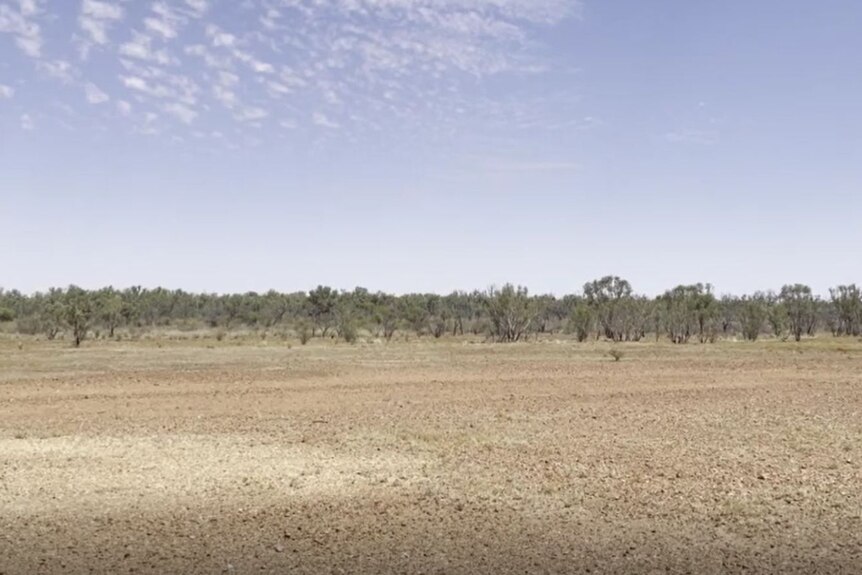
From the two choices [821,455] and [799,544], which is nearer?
[799,544]

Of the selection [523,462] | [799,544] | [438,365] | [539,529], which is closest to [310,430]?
[523,462]

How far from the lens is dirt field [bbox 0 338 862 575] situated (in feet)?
25.7

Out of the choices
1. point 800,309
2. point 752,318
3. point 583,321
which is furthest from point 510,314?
point 800,309

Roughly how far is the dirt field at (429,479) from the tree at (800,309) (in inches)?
2310

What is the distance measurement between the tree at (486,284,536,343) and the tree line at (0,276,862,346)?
8 cm

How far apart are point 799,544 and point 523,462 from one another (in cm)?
440

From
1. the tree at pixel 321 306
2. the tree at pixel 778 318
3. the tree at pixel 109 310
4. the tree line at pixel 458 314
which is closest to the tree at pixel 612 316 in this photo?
the tree line at pixel 458 314

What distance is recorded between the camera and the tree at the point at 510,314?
64188 millimetres

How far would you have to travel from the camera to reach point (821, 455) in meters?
12.4

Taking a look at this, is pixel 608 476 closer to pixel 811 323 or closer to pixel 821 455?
pixel 821 455

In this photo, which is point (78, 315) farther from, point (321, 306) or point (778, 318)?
point (778, 318)

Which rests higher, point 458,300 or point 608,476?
point 458,300

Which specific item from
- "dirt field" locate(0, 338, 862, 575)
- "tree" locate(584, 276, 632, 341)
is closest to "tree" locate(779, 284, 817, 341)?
"tree" locate(584, 276, 632, 341)

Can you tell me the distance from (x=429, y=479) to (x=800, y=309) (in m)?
73.9
